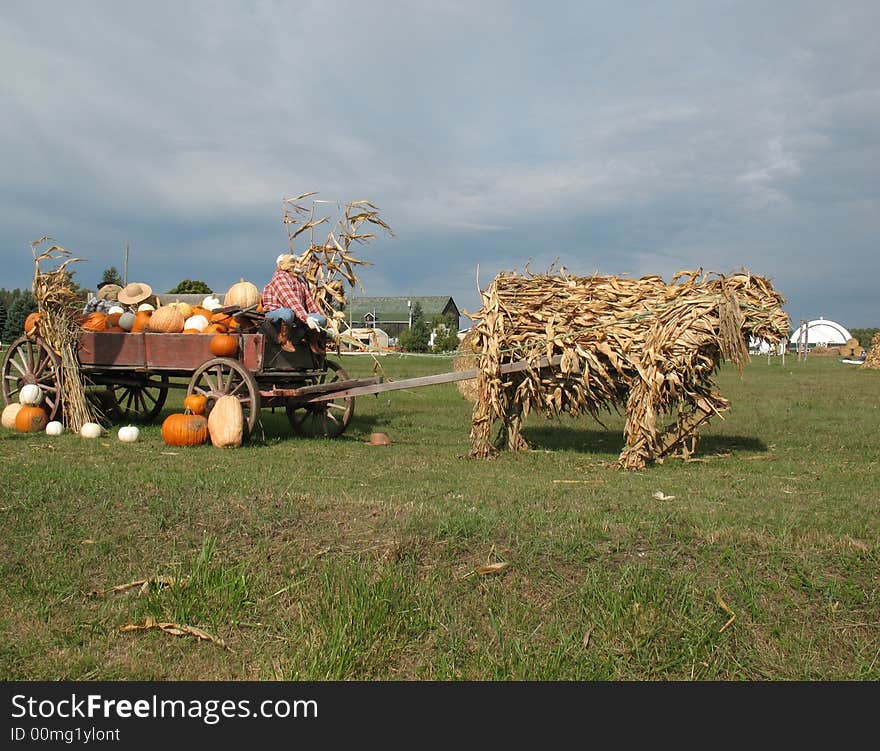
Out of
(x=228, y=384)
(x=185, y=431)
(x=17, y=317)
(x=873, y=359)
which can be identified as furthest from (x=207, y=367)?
(x=17, y=317)

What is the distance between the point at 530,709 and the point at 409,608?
112 cm

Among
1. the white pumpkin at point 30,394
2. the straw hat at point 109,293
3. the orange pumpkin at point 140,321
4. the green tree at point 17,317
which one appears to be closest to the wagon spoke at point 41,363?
the white pumpkin at point 30,394

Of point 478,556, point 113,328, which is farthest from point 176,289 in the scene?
point 478,556

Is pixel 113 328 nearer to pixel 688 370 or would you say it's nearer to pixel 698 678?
pixel 688 370

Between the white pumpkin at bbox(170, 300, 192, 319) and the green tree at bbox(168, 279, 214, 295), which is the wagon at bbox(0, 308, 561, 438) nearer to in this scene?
the white pumpkin at bbox(170, 300, 192, 319)

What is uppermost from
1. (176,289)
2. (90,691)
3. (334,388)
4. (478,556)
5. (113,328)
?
(176,289)

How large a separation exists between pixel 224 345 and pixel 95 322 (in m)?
2.71

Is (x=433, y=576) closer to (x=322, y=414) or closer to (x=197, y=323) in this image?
(x=197, y=323)

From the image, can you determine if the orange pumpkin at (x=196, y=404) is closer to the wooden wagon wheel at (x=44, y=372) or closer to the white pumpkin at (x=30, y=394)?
the wooden wagon wheel at (x=44, y=372)

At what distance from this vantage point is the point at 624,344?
30.7 feet

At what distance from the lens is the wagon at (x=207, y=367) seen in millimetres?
11023

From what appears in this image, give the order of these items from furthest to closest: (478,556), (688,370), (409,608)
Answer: (688,370)
(478,556)
(409,608)

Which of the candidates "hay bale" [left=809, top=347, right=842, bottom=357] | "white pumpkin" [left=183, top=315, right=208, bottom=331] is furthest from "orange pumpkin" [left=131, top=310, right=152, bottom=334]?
"hay bale" [left=809, top=347, right=842, bottom=357]

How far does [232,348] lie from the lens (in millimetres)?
11047
